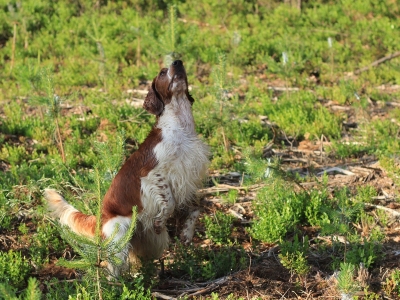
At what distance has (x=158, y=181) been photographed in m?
4.59

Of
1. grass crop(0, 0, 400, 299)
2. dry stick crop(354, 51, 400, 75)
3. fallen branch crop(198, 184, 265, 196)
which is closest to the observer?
grass crop(0, 0, 400, 299)

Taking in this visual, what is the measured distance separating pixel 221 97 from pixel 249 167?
202cm

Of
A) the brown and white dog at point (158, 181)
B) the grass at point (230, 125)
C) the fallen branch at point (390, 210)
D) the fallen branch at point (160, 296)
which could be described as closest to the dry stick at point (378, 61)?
the grass at point (230, 125)

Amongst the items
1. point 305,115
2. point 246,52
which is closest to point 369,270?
point 305,115

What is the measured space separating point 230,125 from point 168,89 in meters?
2.61

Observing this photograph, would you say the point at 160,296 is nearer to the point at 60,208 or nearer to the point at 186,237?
the point at 186,237

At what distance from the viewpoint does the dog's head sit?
15.7 feet

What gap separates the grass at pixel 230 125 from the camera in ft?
16.3

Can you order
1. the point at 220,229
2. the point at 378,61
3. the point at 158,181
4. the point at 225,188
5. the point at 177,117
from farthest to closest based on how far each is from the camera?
the point at 378,61, the point at 225,188, the point at 220,229, the point at 177,117, the point at 158,181

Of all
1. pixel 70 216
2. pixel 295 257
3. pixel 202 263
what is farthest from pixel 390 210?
pixel 70 216

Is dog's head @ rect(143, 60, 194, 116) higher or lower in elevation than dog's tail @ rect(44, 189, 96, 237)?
higher

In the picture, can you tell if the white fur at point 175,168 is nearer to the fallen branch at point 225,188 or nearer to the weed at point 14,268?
the weed at point 14,268

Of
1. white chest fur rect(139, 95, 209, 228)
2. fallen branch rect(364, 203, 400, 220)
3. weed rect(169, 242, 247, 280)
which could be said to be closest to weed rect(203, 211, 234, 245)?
weed rect(169, 242, 247, 280)

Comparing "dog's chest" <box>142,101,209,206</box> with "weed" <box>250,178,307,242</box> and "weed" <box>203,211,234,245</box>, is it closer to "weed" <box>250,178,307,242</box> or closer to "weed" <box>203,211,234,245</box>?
"weed" <box>203,211,234,245</box>
